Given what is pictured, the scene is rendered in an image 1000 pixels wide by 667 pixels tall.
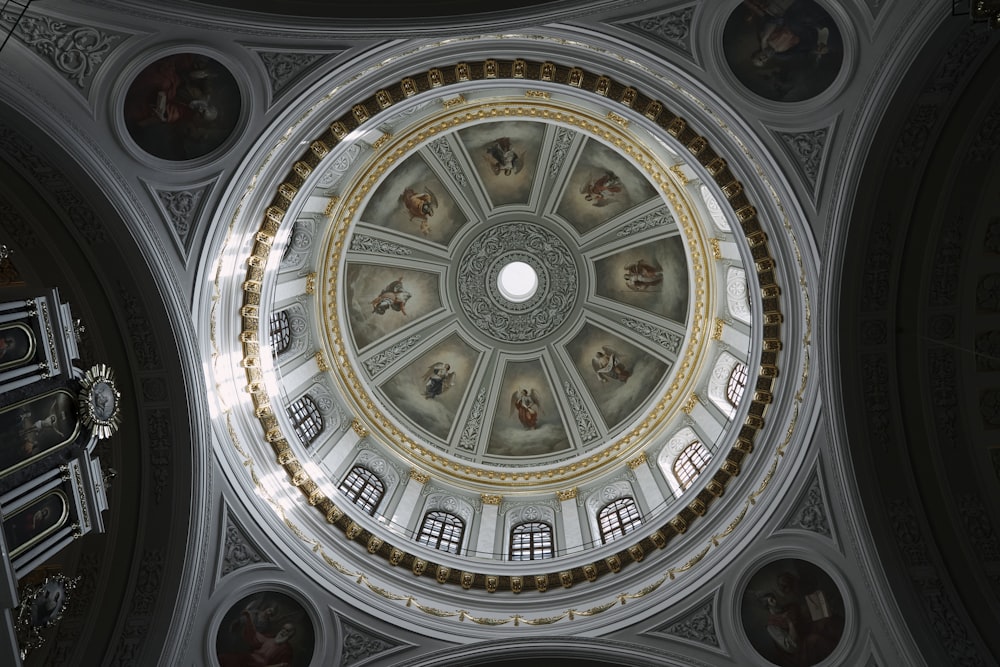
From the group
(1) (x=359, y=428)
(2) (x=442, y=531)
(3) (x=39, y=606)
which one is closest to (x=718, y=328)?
(2) (x=442, y=531)

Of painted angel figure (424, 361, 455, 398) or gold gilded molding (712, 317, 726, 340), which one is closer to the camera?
gold gilded molding (712, 317, 726, 340)

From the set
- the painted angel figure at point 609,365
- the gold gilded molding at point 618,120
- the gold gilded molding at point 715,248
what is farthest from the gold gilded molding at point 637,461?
the gold gilded molding at point 618,120

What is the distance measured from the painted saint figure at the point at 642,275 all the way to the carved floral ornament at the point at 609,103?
8912mm

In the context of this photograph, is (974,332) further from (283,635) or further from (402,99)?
(283,635)

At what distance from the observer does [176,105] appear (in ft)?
38.3

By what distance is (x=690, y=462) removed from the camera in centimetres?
1784

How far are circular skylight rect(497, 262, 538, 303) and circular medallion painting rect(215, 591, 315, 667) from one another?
46.5 feet

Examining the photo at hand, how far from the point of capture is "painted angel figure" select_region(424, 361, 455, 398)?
24.2m

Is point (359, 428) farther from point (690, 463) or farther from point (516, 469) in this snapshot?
point (690, 463)

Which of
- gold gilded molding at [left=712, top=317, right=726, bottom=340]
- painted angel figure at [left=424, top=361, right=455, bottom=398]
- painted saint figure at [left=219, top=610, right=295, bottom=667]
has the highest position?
painted angel figure at [left=424, top=361, right=455, bottom=398]

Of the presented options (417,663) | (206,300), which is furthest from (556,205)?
(417,663)

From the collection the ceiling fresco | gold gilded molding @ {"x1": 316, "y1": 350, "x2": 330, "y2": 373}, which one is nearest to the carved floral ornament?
gold gilded molding @ {"x1": 316, "y1": 350, "x2": 330, "y2": 373}

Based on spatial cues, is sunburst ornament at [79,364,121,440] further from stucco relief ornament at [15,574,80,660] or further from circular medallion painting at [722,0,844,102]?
circular medallion painting at [722,0,844,102]

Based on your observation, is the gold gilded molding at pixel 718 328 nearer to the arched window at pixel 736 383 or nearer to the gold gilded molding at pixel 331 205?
the arched window at pixel 736 383
